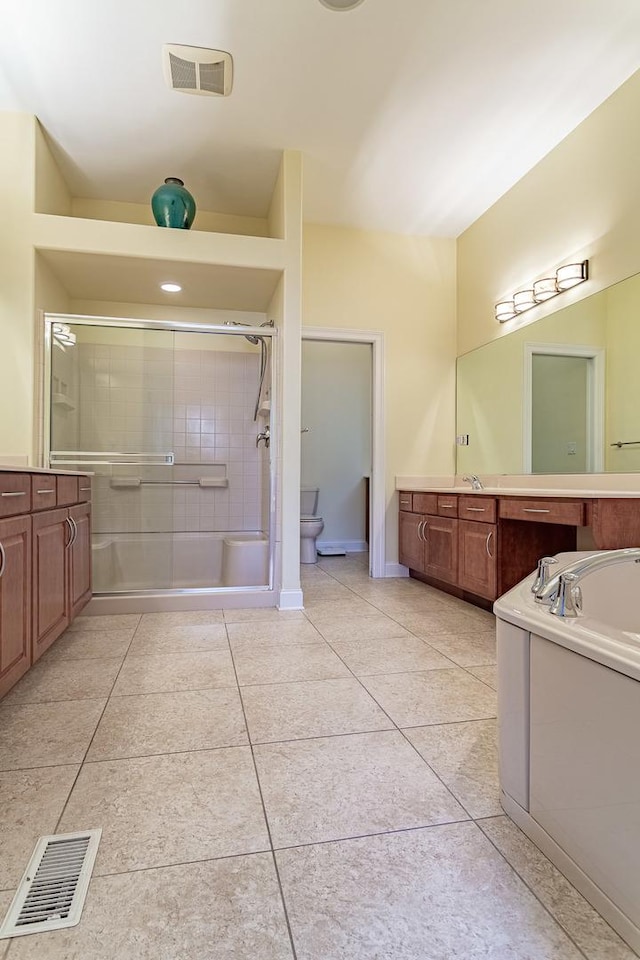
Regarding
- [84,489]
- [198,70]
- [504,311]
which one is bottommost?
[84,489]

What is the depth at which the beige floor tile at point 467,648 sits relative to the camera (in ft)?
7.28

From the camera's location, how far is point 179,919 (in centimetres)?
89

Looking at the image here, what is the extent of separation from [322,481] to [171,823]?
15.2 ft

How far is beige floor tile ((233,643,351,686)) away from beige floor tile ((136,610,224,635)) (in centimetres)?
50

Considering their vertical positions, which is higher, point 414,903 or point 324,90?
point 324,90

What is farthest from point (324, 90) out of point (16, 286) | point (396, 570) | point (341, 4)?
point (396, 570)

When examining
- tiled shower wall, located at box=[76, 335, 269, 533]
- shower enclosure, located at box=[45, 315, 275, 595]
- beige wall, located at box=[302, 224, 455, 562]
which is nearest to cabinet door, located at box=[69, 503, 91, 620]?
shower enclosure, located at box=[45, 315, 275, 595]

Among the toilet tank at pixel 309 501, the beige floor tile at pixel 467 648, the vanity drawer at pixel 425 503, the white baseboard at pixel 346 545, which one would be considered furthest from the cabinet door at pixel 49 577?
the white baseboard at pixel 346 545

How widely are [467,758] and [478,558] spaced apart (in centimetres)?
164

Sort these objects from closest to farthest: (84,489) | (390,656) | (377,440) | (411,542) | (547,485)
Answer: (390,656)
(84,489)
(547,485)
(411,542)
(377,440)

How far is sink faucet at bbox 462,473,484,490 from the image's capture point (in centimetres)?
350

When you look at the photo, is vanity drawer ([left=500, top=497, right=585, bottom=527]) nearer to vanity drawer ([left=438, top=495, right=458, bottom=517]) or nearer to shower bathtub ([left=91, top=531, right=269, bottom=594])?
vanity drawer ([left=438, top=495, right=458, bottom=517])

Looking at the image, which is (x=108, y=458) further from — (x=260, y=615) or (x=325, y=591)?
(x=325, y=591)

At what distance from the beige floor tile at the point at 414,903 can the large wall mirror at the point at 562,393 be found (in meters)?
2.08
